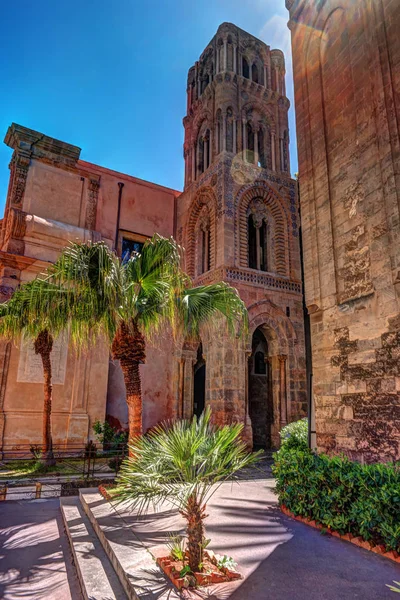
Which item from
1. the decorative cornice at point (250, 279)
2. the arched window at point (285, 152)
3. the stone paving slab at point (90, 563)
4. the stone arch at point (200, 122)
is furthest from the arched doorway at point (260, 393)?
the stone paving slab at point (90, 563)

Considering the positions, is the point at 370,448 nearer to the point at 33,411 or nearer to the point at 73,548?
the point at 73,548

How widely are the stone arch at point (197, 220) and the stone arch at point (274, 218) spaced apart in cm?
106

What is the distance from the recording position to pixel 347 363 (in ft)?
22.5

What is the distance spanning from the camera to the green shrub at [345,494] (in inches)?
187

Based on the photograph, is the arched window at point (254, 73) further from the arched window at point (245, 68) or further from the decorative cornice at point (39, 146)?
the decorative cornice at point (39, 146)

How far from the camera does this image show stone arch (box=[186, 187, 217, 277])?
16.9 m

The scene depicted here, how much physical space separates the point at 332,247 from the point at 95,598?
6422 millimetres

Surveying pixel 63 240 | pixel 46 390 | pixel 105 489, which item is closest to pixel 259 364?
pixel 46 390

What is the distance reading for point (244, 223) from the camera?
16906 mm

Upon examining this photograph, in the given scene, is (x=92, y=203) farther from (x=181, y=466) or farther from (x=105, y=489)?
(x=181, y=466)

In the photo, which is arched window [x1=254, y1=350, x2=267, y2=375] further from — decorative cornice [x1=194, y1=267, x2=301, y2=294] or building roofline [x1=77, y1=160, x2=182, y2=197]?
building roofline [x1=77, y1=160, x2=182, y2=197]

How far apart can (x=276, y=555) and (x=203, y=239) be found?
1487 centimetres

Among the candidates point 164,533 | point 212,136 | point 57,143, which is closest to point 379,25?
point 164,533

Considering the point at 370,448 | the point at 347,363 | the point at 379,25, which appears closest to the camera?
the point at 370,448
